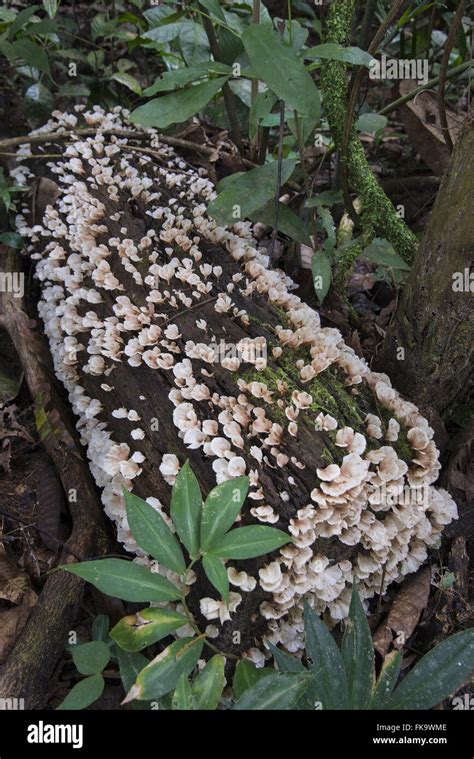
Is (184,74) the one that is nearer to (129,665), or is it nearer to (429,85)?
(429,85)

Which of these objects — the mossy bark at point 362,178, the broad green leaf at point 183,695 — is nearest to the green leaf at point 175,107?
the mossy bark at point 362,178

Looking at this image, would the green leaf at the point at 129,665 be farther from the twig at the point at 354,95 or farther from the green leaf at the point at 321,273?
the twig at the point at 354,95

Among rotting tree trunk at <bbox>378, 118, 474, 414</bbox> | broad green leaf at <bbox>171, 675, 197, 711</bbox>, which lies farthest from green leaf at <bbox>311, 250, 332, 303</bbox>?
broad green leaf at <bbox>171, 675, 197, 711</bbox>

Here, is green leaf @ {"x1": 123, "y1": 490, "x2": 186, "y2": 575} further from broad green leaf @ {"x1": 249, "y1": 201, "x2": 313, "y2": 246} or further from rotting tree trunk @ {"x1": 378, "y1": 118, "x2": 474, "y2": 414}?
broad green leaf @ {"x1": 249, "y1": 201, "x2": 313, "y2": 246}

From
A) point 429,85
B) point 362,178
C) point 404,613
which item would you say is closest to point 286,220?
point 362,178

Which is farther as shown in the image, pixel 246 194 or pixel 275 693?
pixel 246 194
